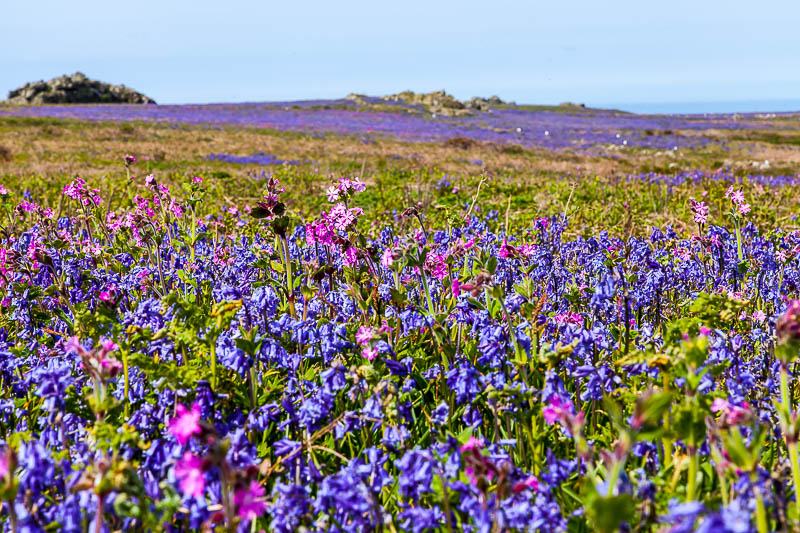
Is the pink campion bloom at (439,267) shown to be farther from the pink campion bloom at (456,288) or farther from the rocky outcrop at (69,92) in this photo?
the rocky outcrop at (69,92)

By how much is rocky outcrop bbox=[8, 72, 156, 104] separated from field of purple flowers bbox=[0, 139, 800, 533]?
242ft

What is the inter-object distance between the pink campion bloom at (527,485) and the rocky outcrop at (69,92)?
76148 mm

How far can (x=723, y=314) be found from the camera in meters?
2.21

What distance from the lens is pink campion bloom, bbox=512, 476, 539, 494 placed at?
5.19 feet

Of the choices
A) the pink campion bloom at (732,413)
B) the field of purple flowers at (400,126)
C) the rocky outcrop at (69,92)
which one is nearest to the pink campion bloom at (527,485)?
the pink campion bloom at (732,413)

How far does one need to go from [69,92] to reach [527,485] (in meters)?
79.5

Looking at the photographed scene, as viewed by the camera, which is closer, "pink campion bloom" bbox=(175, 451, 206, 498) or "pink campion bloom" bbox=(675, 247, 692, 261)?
"pink campion bloom" bbox=(175, 451, 206, 498)

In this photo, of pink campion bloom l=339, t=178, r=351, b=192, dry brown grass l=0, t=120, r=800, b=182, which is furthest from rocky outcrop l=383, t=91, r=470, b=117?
pink campion bloom l=339, t=178, r=351, b=192

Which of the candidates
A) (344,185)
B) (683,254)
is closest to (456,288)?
(344,185)

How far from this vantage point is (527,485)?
5.50 ft

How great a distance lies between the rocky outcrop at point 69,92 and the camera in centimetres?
6462

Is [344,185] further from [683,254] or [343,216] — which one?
[683,254]

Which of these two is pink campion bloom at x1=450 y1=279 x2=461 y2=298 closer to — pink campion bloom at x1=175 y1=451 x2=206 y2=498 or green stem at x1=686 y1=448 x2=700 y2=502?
green stem at x1=686 y1=448 x2=700 y2=502

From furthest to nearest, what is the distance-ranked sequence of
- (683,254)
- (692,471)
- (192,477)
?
(683,254) < (692,471) < (192,477)
